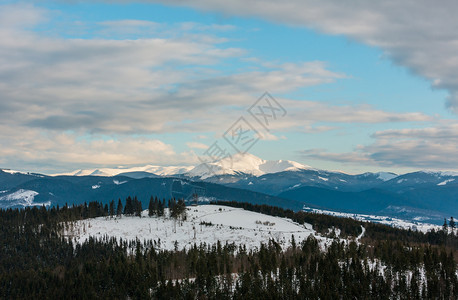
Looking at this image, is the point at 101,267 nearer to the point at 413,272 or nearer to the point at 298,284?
the point at 298,284

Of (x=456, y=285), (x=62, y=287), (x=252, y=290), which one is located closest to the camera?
(x=456, y=285)

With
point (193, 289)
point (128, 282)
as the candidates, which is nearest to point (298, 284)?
point (193, 289)

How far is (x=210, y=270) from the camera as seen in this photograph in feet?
539

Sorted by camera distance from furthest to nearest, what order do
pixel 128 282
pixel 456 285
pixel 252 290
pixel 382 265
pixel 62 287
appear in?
1. pixel 62 287
2. pixel 128 282
3. pixel 382 265
4. pixel 252 290
5. pixel 456 285

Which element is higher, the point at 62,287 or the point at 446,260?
the point at 446,260

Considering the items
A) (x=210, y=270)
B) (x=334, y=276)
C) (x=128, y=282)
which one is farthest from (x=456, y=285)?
(x=128, y=282)

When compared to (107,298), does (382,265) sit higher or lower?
higher

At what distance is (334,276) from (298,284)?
40.4 ft

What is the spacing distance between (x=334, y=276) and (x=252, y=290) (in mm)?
27754

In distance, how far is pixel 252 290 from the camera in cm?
14550

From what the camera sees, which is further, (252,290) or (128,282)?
(128,282)

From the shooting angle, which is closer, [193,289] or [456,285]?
[456,285]

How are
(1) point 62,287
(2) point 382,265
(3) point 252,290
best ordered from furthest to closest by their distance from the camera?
(1) point 62,287
(2) point 382,265
(3) point 252,290

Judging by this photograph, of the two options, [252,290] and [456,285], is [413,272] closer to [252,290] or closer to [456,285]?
[456,285]
